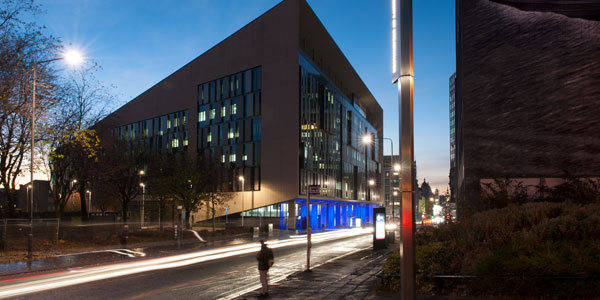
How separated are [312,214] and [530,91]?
1576 inches

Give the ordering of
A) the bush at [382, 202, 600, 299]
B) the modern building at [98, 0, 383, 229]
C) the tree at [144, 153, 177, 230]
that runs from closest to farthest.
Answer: the bush at [382, 202, 600, 299] < the tree at [144, 153, 177, 230] < the modern building at [98, 0, 383, 229]

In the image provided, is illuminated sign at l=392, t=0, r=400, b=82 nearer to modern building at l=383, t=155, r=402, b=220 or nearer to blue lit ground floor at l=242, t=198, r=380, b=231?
modern building at l=383, t=155, r=402, b=220

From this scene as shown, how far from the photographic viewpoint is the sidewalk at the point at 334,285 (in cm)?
1150

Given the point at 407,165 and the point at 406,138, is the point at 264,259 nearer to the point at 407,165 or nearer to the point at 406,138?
the point at 407,165

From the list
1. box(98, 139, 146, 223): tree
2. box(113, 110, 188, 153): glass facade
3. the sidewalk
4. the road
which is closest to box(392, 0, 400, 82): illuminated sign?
the sidewalk

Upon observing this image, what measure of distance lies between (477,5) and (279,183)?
3356 centimetres

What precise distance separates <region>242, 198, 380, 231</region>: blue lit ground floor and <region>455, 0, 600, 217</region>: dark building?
30.9 m

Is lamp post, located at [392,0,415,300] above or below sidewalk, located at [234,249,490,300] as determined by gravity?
above

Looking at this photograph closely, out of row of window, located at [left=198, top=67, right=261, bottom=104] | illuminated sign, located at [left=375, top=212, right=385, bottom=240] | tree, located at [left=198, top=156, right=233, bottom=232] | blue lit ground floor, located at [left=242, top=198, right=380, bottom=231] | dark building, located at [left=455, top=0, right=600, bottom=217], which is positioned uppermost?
row of window, located at [left=198, top=67, right=261, bottom=104]

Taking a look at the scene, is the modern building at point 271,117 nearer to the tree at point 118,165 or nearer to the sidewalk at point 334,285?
the tree at point 118,165

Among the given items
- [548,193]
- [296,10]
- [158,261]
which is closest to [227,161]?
[296,10]

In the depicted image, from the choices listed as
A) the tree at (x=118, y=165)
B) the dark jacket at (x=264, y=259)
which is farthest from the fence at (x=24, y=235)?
the dark jacket at (x=264, y=259)

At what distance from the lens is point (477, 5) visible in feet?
94.5

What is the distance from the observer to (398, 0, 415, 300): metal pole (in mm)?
6512
